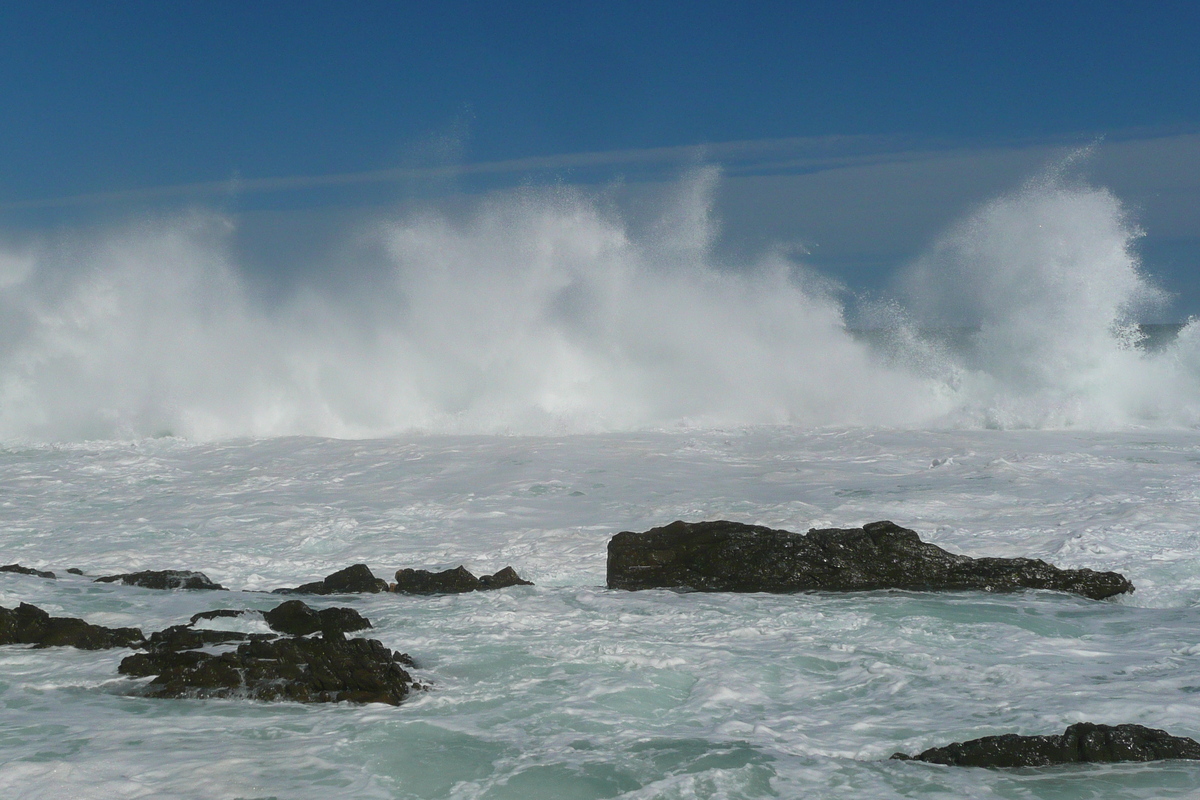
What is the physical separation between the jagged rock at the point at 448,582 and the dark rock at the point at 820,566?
836 mm

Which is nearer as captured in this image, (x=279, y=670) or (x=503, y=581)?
(x=279, y=670)

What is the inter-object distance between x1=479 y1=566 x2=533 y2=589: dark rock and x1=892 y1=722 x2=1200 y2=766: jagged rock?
4.17 meters

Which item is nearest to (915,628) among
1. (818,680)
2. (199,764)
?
(818,680)

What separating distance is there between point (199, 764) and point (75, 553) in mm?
6390

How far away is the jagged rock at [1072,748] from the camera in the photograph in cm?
416

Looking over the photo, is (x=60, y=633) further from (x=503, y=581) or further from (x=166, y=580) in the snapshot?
(x=503, y=581)

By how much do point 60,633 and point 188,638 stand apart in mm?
919

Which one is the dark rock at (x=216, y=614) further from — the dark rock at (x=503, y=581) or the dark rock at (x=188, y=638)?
the dark rock at (x=503, y=581)

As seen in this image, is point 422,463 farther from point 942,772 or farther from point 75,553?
point 942,772

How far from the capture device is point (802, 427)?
1998 centimetres

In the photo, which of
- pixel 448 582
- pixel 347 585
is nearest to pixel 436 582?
pixel 448 582

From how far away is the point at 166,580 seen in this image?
25.8 feet

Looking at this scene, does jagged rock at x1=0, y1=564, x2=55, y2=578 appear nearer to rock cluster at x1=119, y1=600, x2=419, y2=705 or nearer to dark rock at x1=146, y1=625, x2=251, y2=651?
dark rock at x1=146, y1=625, x2=251, y2=651

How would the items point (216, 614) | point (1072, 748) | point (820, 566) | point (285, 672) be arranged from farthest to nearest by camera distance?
point (820, 566)
point (216, 614)
point (285, 672)
point (1072, 748)
